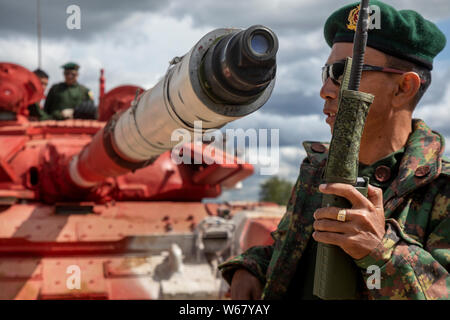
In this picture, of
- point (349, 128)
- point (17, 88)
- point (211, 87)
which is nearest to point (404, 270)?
point (349, 128)

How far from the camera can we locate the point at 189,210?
6.62 m

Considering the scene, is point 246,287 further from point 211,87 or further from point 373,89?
point 373,89

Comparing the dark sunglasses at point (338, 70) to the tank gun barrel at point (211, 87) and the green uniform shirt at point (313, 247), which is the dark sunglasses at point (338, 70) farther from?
the green uniform shirt at point (313, 247)

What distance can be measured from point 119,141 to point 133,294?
1932 millimetres

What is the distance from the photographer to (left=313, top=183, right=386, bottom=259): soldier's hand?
1.63 m

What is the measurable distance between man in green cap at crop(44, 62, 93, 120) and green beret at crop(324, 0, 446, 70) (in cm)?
816

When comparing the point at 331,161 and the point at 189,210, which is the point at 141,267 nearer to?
the point at 189,210

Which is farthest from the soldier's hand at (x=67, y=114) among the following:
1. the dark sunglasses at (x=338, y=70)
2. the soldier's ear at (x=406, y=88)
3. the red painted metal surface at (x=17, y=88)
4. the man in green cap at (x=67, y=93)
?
the soldier's ear at (x=406, y=88)

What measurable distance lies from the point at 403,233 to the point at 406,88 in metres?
Answer: 0.71

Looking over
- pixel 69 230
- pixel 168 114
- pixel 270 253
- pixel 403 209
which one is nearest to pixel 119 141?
pixel 168 114

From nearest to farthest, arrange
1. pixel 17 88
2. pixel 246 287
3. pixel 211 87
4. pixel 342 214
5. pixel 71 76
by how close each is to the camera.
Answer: pixel 342 214
pixel 211 87
pixel 246 287
pixel 17 88
pixel 71 76

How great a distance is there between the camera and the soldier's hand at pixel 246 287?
2541mm

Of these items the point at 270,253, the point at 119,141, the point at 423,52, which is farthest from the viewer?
the point at 119,141

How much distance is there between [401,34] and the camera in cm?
216
